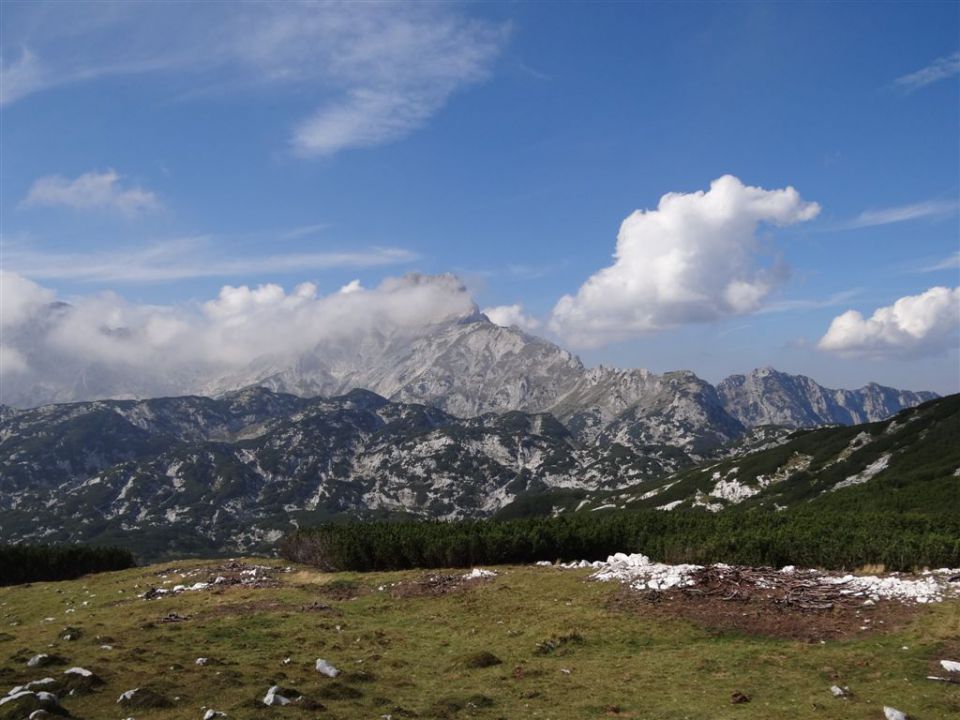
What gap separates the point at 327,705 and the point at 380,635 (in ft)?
49.4

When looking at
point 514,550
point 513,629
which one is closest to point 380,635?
point 513,629

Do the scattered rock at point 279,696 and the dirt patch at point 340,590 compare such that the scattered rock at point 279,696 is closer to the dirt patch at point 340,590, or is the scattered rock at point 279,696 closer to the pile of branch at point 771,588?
the pile of branch at point 771,588

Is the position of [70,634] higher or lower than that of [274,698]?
lower

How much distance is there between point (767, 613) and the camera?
126 feet

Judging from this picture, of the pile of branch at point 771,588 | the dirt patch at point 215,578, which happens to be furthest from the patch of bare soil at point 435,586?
the pile of branch at point 771,588

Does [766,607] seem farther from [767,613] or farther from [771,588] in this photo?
[771,588]

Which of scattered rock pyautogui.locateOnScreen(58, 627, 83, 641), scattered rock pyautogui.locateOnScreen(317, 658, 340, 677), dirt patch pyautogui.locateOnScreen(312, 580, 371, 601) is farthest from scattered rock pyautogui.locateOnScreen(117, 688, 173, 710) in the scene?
dirt patch pyautogui.locateOnScreen(312, 580, 371, 601)

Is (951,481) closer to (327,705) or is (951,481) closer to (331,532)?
(331,532)

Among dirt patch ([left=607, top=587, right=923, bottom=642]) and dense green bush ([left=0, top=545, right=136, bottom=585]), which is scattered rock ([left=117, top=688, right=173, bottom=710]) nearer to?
dirt patch ([left=607, top=587, right=923, bottom=642])

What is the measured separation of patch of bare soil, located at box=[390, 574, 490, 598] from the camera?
174ft

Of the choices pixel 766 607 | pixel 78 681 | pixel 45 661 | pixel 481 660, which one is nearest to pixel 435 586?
pixel 481 660

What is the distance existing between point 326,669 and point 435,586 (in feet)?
85.0

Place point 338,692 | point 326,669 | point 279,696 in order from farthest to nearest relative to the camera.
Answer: point 326,669 < point 338,692 < point 279,696

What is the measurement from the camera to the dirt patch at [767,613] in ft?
115
